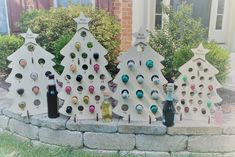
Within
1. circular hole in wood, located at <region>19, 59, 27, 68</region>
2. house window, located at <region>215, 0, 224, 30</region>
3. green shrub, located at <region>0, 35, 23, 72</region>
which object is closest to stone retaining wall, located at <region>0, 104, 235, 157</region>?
circular hole in wood, located at <region>19, 59, 27, 68</region>

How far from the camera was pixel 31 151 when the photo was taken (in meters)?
2.68

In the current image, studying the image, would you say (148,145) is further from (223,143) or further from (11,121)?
(11,121)

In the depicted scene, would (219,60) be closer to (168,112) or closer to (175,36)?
(175,36)

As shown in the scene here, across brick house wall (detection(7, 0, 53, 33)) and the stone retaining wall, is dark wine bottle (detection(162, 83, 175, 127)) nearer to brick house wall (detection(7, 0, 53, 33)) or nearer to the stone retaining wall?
the stone retaining wall

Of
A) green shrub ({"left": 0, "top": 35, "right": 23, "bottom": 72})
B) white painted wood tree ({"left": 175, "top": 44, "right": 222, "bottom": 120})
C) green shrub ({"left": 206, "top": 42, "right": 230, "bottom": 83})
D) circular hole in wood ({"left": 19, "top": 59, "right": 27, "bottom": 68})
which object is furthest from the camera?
green shrub ({"left": 0, "top": 35, "right": 23, "bottom": 72})

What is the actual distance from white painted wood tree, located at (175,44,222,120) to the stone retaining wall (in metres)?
0.14

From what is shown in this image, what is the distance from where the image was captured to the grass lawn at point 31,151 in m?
2.62

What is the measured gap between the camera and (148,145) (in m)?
2.60

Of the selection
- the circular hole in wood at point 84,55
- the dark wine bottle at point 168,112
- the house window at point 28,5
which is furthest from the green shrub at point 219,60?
the house window at point 28,5

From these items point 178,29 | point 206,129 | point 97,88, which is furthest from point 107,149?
point 178,29

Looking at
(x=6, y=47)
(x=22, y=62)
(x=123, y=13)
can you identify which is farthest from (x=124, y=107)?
(x=123, y=13)

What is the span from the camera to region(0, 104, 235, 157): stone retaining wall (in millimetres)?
2525

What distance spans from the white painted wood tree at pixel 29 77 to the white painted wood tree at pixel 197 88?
1.25 metres

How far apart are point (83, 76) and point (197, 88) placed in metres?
1.04
